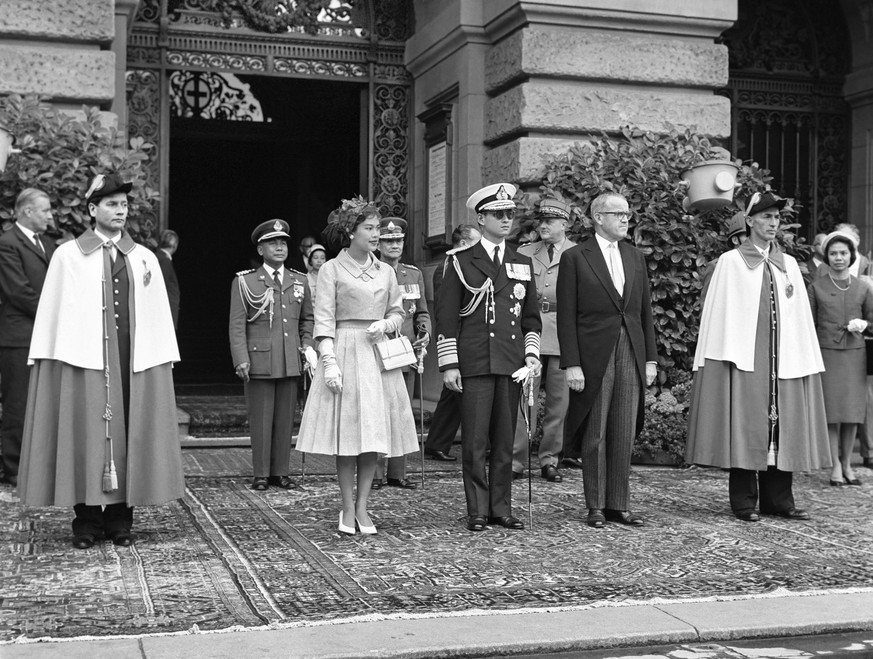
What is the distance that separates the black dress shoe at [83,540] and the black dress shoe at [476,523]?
6.93 feet

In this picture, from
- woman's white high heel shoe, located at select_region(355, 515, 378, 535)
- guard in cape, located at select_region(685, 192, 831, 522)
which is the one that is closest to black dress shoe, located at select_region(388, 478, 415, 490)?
woman's white high heel shoe, located at select_region(355, 515, 378, 535)

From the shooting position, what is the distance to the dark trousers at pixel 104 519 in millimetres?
6887

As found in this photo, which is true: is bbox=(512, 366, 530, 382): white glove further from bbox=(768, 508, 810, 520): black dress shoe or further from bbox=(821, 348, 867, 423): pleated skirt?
bbox=(821, 348, 867, 423): pleated skirt

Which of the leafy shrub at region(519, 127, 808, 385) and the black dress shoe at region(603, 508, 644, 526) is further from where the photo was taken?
the leafy shrub at region(519, 127, 808, 385)

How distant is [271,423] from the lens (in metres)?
9.50

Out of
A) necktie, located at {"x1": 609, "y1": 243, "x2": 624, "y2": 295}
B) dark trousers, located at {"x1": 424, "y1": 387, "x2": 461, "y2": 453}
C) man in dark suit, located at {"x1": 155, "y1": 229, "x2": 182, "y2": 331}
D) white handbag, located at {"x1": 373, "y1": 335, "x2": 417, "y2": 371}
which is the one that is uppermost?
man in dark suit, located at {"x1": 155, "y1": 229, "x2": 182, "y2": 331}

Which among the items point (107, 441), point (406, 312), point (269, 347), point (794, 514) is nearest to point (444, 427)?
point (406, 312)

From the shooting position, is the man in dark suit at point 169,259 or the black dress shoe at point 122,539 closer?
the black dress shoe at point 122,539

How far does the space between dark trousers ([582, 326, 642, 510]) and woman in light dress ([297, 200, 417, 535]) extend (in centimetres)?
114

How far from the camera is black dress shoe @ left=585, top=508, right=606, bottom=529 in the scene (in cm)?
766

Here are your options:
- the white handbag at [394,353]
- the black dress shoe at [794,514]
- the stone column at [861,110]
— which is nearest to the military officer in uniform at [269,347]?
the white handbag at [394,353]

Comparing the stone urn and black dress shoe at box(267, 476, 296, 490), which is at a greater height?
the stone urn

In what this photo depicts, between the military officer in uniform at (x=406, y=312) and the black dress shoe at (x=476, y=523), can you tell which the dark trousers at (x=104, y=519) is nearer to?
the black dress shoe at (x=476, y=523)

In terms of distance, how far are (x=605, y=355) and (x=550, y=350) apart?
2207 millimetres
